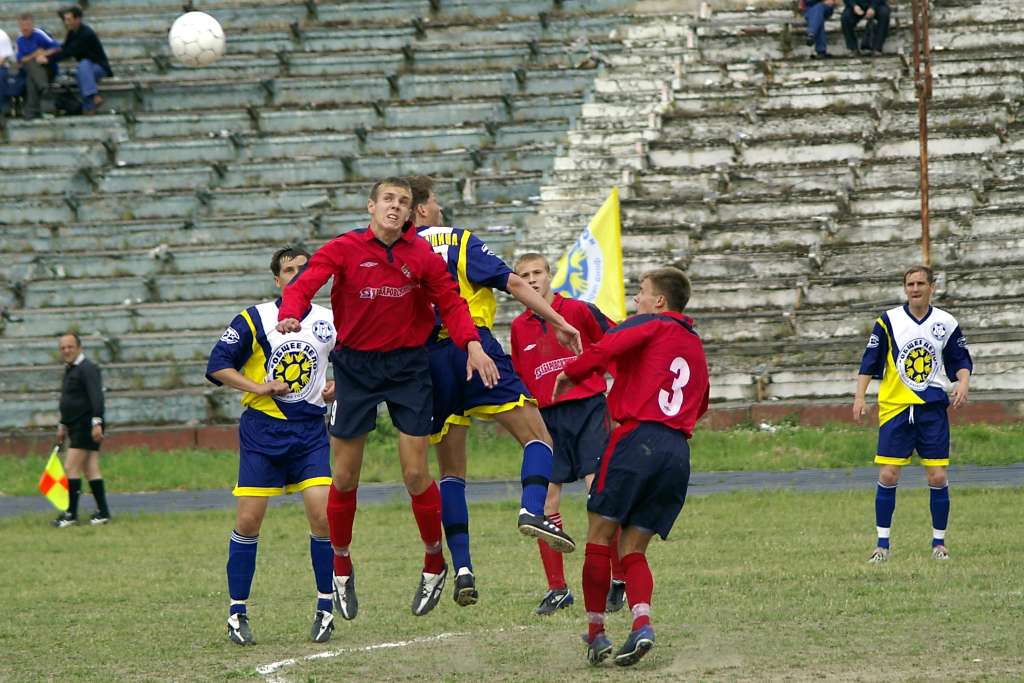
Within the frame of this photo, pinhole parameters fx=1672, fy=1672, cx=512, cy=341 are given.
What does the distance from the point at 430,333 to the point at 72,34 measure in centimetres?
2202

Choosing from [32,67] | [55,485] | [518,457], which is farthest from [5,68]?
[518,457]

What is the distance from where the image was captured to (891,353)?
1414 centimetres

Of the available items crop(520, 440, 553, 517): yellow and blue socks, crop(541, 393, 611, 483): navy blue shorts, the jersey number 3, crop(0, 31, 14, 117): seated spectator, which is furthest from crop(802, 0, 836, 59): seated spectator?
the jersey number 3

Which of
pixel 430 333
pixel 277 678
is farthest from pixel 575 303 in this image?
pixel 277 678

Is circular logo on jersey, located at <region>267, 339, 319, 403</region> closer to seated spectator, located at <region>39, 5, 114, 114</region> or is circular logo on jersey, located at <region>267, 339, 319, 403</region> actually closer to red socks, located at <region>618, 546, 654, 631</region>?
red socks, located at <region>618, 546, 654, 631</region>

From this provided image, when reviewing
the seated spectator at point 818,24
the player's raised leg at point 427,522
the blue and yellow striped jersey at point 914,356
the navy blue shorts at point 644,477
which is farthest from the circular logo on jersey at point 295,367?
the seated spectator at point 818,24

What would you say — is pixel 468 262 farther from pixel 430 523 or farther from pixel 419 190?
pixel 430 523

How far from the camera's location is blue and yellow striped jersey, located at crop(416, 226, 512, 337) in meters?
10.3

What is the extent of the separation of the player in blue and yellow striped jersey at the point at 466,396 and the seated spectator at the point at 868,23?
1910 centimetres

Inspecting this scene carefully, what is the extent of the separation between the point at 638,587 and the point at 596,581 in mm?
268

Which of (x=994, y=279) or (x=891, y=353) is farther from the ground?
(x=994, y=279)

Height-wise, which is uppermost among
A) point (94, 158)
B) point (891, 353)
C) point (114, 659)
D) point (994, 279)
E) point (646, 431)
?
point (94, 158)

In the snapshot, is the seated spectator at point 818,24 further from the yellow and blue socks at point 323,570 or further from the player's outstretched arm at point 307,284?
the player's outstretched arm at point 307,284

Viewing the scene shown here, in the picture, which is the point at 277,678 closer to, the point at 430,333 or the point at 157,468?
the point at 430,333
